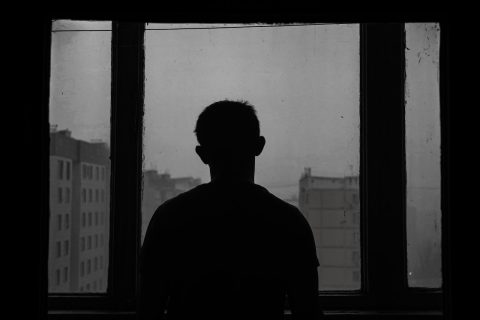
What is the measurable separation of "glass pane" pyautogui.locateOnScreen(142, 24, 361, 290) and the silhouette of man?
879 mm

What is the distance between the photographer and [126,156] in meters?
2.13

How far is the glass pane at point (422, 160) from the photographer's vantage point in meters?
2.12

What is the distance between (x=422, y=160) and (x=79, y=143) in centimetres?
143

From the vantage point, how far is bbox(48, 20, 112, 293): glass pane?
2.17 meters

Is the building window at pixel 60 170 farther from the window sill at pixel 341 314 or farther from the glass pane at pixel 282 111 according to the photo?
the window sill at pixel 341 314

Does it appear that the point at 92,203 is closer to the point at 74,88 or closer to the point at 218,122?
the point at 74,88

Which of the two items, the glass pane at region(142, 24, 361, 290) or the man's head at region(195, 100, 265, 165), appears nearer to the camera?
the man's head at region(195, 100, 265, 165)

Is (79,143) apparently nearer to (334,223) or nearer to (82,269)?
(82,269)

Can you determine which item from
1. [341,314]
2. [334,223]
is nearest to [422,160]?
[334,223]

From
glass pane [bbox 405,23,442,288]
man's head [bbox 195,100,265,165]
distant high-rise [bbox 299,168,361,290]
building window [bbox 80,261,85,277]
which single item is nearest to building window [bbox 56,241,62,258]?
building window [bbox 80,261,85,277]

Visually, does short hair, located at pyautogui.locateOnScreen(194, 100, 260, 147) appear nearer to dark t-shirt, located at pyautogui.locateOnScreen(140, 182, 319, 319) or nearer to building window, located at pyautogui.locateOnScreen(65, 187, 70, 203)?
dark t-shirt, located at pyautogui.locateOnScreen(140, 182, 319, 319)

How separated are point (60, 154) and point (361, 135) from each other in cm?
127

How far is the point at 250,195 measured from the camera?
4.04ft
